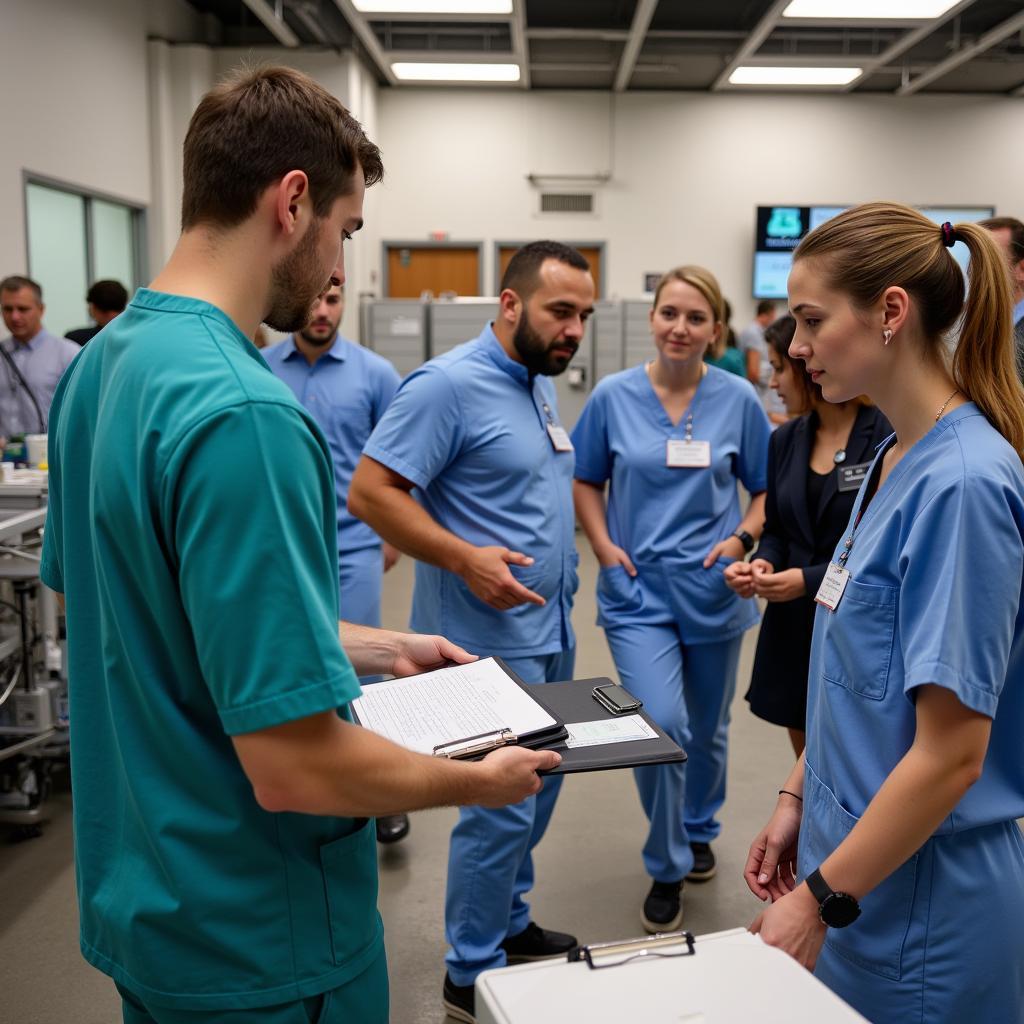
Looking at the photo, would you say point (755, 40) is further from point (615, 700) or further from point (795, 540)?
point (615, 700)

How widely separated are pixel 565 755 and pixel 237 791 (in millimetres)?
361

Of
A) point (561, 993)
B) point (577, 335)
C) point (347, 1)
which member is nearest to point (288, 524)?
point (561, 993)

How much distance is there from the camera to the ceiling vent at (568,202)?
9.51m

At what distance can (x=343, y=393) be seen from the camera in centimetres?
307

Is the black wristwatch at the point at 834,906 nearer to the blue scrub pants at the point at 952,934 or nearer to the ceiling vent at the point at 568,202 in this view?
the blue scrub pants at the point at 952,934

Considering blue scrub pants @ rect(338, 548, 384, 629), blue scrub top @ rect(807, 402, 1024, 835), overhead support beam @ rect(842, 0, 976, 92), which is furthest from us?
overhead support beam @ rect(842, 0, 976, 92)

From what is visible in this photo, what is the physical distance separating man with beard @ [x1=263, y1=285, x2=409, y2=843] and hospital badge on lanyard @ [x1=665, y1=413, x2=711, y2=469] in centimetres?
93

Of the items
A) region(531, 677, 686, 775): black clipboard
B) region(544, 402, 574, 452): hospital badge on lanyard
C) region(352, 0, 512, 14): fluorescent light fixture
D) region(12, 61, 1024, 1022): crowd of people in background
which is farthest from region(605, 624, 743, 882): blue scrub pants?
region(352, 0, 512, 14): fluorescent light fixture

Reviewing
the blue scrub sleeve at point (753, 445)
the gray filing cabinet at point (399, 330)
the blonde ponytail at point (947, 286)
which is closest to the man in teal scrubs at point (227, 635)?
the blonde ponytail at point (947, 286)

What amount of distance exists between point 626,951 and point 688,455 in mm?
1694

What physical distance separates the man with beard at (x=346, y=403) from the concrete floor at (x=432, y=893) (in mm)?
473

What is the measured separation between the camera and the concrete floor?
2.07m

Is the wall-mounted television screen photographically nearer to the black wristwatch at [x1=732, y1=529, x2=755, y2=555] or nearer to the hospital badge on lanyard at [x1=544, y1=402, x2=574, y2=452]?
the black wristwatch at [x1=732, y1=529, x2=755, y2=555]

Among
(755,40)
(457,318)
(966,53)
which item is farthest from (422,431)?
(966,53)
